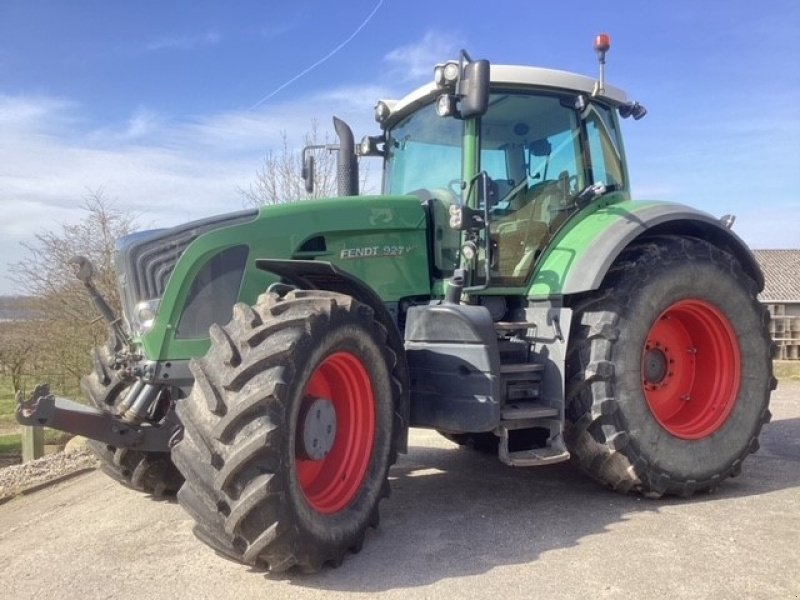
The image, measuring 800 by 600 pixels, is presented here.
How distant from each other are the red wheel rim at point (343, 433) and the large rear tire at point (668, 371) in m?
1.43

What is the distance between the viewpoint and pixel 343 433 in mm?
3965

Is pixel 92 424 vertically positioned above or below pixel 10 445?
above

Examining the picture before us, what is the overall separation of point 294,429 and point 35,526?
7.39ft

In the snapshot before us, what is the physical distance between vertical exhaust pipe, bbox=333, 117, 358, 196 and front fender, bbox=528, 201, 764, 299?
1889mm

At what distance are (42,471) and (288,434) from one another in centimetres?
441

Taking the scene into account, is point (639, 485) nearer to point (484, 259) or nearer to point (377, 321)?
point (484, 259)

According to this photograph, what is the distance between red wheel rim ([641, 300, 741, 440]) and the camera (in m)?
5.20

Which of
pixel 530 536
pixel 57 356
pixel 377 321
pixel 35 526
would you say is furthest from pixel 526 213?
pixel 57 356

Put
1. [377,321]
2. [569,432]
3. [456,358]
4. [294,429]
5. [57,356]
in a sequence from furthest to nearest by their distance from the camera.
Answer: [57,356] < [569,432] < [456,358] < [377,321] < [294,429]

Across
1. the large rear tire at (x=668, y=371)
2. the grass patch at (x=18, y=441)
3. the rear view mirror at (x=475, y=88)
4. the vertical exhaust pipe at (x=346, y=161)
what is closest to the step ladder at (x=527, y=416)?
the large rear tire at (x=668, y=371)

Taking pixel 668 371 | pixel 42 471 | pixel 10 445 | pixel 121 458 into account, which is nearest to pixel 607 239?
pixel 668 371

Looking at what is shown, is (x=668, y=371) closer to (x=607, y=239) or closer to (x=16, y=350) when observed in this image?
(x=607, y=239)

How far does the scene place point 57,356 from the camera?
13.0 metres

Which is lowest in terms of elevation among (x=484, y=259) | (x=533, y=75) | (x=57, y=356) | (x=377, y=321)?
(x=57, y=356)
